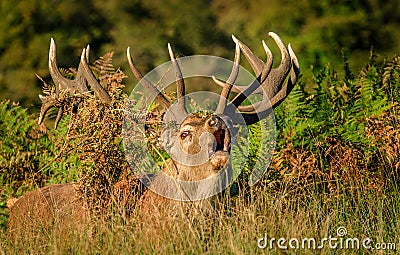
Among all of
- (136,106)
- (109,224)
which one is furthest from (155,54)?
(109,224)

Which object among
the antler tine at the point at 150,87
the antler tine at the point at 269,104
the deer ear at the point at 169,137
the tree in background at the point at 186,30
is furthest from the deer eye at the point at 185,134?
the tree in background at the point at 186,30

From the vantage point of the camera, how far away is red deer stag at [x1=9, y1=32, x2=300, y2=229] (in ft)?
20.1

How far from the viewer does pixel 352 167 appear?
7066 mm

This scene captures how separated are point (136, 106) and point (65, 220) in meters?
1.13

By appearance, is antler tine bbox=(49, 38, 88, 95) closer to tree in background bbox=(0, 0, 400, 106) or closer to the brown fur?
the brown fur

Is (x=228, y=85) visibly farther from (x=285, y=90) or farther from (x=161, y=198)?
(x=161, y=198)

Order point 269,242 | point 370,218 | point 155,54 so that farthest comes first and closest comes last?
point 155,54
point 370,218
point 269,242

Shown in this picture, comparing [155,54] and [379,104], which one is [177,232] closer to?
[379,104]

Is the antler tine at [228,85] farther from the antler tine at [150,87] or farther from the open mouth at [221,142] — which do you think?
the antler tine at [150,87]

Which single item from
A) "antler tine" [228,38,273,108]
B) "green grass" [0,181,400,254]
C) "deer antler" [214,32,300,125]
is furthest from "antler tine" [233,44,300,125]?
"green grass" [0,181,400,254]

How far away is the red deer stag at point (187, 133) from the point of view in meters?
6.12

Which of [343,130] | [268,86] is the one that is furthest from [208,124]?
[343,130]

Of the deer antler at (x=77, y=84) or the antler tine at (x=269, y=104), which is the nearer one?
the deer antler at (x=77, y=84)

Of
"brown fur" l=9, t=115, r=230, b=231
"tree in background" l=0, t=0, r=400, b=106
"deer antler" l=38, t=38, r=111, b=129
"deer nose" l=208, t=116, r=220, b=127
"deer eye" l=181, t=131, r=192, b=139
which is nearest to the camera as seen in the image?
"brown fur" l=9, t=115, r=230, b=231
